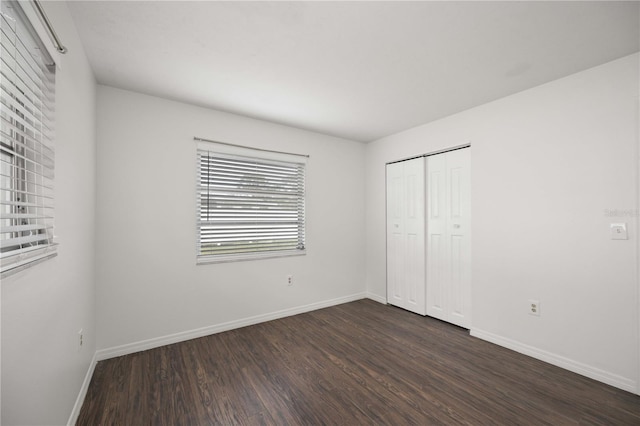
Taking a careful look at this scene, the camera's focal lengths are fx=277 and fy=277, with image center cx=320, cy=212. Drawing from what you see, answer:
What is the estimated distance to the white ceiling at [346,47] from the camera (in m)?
1.67

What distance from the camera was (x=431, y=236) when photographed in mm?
3568

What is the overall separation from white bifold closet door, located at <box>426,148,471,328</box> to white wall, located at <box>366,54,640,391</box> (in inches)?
5.5

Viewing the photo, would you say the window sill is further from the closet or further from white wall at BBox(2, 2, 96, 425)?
the closet

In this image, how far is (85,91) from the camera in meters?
2.09

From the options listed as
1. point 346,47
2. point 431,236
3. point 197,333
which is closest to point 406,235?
point 431,236

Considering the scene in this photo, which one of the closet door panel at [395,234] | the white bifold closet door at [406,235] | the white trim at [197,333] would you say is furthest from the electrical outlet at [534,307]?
the white trim at [197,333]

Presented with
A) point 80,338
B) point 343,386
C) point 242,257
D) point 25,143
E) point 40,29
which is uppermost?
point 40,29

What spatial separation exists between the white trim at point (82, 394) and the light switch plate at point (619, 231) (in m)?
3.96

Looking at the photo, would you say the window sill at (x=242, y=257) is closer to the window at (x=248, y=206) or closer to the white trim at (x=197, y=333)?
the window at (x=248, y=206)

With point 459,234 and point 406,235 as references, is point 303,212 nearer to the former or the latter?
point 406,235

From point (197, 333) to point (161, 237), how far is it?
1.10 meters

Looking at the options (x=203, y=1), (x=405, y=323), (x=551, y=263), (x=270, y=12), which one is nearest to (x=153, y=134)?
(x=203, y=1)

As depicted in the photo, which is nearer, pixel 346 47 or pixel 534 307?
pixel 346 47

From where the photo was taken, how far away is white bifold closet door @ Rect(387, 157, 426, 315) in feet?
12.0
